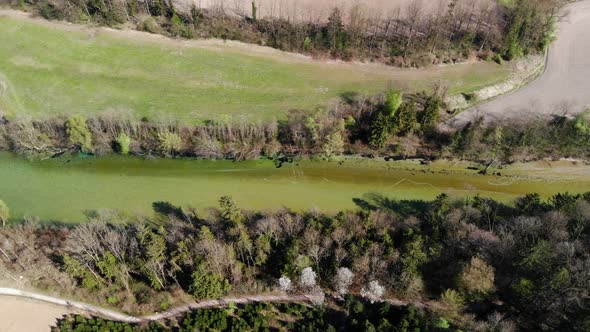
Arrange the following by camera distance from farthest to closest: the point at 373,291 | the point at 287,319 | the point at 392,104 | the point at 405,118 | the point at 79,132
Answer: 1. the point at 392,104
2. the point at 405,118
3. the point at 79,132
4. the point at 287,319
5. the point at 373,291

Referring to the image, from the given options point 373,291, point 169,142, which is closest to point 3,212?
point 169,142

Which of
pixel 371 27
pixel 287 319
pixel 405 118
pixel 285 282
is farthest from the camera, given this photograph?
pixel 371 27

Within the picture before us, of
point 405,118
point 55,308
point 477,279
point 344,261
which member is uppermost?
point 405,118

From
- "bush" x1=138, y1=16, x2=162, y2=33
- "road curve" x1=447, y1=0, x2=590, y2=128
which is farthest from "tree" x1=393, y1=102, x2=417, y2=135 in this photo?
"bush" x1=138, y1=16, x2=162, y2=33

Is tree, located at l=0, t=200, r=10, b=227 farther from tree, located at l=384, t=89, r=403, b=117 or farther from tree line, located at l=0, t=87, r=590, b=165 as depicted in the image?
tree, located at l=384, t=89, r=403, b=117

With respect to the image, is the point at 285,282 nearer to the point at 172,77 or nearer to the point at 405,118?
the point at 405,118

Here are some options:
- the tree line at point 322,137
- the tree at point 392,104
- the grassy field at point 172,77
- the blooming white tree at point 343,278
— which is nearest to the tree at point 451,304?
the blooming white tree at point 343,278

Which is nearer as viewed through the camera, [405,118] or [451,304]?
[451,304]
